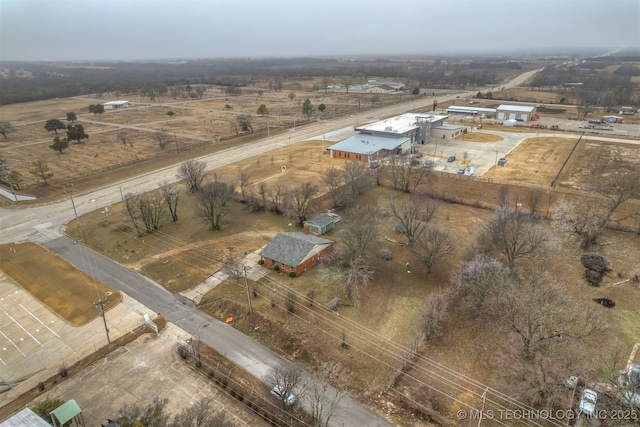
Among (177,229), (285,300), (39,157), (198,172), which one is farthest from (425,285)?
(39,157)

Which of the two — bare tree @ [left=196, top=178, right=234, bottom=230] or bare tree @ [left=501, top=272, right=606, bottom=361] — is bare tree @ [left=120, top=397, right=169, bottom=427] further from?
bare tree @ [left=196, top=178, right=234, bottom=230]

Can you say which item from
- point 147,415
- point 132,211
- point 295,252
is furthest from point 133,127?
point 147,415

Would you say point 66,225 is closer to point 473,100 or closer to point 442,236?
point 442,236

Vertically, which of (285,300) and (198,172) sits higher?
(198,172)

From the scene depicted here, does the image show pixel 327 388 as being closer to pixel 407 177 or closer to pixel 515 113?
pixel 407 177

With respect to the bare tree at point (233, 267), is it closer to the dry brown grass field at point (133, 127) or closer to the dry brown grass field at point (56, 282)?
the dry brown grass field at point (56, 282)
